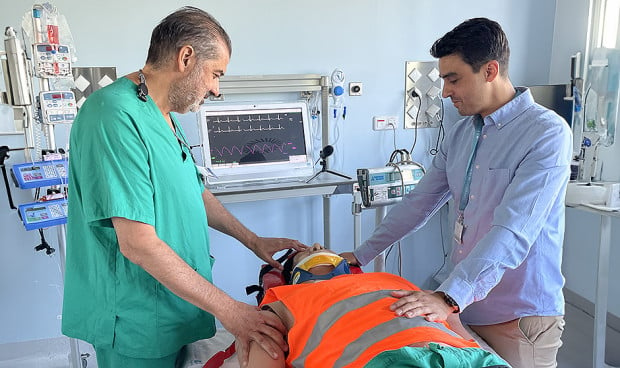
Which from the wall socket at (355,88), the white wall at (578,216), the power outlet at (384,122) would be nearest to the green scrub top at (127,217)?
the wall socket at (355,88)

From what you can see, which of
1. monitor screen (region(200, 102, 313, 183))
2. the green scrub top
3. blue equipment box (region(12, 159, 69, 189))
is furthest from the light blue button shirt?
blue equipment box (region(12, 159, 69, 189))

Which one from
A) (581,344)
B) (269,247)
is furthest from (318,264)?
(581,344)

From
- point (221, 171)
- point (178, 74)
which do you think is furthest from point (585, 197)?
point (178, 74)

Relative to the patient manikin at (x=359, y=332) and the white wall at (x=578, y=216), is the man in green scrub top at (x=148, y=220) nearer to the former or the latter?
the patient manikin at (x=359, y=332)

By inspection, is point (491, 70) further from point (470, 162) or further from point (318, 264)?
point (318, 264)

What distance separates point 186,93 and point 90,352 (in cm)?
216

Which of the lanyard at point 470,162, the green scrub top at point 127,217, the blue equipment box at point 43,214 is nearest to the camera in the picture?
the green scrub top at point 127,217

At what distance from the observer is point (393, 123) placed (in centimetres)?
354

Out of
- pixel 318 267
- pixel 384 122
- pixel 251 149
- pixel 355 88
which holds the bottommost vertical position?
pixel 318 267

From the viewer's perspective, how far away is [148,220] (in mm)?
1210

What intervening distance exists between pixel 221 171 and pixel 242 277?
920 millimetres

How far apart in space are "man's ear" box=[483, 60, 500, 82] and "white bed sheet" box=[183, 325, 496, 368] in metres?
0.79

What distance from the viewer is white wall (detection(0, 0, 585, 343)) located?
2.92 meters

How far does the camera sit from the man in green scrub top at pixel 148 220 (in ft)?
3.93
